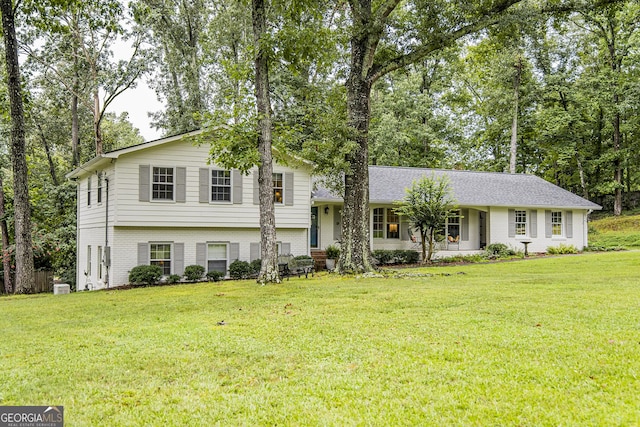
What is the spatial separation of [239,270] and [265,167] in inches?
212

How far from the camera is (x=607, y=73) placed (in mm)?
29203

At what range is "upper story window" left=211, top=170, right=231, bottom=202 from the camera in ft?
56.2

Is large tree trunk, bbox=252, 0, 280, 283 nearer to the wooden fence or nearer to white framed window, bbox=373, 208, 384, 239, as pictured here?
white framed window, bbox=373, 208, 384, 239

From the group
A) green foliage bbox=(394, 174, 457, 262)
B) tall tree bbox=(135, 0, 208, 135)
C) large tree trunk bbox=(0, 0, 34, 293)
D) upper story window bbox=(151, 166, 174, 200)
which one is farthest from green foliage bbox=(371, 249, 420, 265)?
large tree trunk bbox=(0, 0, 34, 293)

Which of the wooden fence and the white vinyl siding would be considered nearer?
the white vinyl siding

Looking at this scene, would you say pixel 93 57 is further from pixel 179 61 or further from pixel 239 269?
pixel 239 269

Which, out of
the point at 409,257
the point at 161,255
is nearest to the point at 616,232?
the point at 409,257

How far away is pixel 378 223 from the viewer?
21812 mm

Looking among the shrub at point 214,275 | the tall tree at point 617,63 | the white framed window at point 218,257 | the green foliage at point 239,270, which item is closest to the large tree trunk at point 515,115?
the tall tree at point 617,63

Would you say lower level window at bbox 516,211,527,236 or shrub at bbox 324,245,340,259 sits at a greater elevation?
lower level window at bbox 516,211,527,236

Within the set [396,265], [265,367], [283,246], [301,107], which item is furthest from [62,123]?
[265,367]

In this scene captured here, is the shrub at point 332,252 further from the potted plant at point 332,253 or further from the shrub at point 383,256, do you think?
the shrub at point 383,256

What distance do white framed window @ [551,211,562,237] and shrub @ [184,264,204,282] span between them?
17770 mm

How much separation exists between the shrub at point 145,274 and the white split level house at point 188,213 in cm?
65
